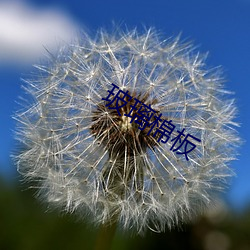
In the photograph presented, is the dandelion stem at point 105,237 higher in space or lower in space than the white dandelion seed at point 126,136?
lower

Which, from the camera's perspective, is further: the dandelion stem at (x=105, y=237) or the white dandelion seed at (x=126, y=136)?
the white dandelion seed at (x=126, y=136)

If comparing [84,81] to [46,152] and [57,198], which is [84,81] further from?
[57,198]

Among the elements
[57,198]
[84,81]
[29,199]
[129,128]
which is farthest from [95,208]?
[29,199]

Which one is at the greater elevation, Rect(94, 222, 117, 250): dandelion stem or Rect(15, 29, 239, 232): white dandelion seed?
Rect(15, 29, 239, 232): white dandelion seed

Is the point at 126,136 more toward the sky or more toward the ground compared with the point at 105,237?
more toward the sky
